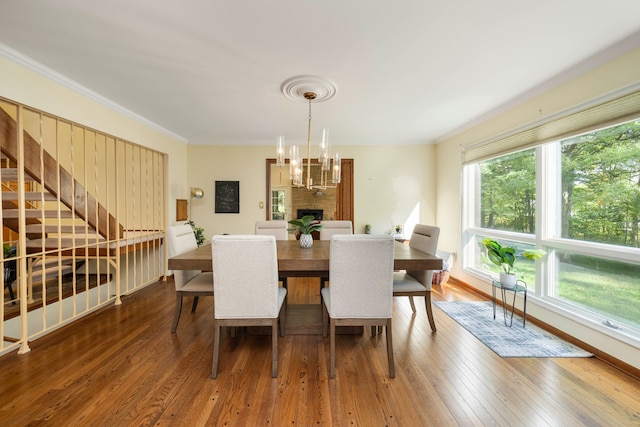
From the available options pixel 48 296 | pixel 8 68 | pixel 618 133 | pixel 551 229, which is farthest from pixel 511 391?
pixel 48 296

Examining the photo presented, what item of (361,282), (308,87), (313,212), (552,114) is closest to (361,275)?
(361,282)

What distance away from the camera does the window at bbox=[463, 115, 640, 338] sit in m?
1.96

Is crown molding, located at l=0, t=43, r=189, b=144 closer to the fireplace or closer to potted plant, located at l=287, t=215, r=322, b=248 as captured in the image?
potted plant, located at l=287, t=215, r=322, b=248

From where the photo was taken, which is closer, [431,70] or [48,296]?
[431,70]

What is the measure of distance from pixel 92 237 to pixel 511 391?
4538 mm

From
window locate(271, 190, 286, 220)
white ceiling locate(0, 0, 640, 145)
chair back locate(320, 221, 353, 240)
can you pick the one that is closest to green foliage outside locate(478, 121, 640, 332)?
white ceiling locate(0, 0, 640, 145)

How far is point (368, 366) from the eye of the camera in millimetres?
1903

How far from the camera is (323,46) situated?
6.24 ft

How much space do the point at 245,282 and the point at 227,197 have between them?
342 cm

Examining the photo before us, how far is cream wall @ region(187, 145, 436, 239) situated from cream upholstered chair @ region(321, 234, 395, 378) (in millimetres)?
3156

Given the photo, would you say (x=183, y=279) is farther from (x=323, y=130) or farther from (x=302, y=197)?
(x=302, y=197)

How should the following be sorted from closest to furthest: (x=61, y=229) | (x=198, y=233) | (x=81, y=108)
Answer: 1. (x=81, y=108)
2. (x=61, y=229)
3. (x=198, y=233)

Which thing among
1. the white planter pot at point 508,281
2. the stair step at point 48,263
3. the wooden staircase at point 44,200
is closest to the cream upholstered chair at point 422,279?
the white planter pot at point 508,281

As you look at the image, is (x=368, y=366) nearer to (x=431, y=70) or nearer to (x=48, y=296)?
(x=431, y=70)
